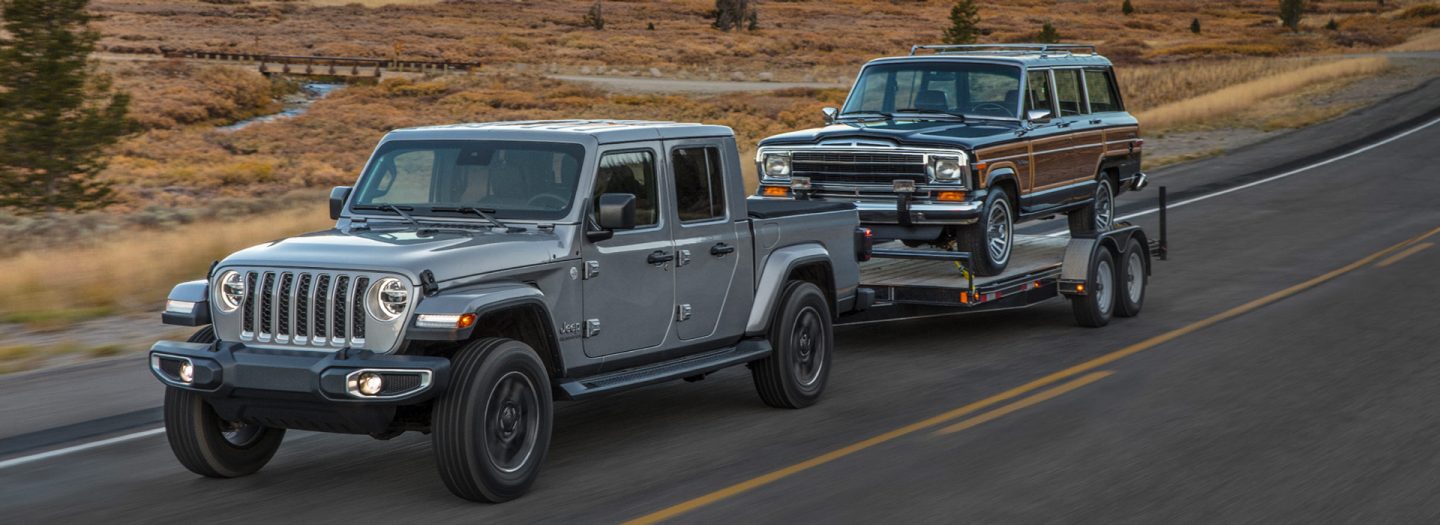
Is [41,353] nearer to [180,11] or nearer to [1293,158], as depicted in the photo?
[1293,158]

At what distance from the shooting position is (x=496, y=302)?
Answer: 6723 mm

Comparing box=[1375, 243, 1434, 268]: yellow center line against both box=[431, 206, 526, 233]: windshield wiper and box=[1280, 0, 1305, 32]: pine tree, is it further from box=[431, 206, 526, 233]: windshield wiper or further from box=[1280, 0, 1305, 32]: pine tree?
box=[1280, 0, 1305, 32]: pine tree

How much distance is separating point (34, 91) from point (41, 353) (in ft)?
65.7

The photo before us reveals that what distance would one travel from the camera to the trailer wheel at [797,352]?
9.02m

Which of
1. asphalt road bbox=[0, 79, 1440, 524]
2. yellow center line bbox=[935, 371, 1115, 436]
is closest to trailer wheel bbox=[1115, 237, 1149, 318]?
asphalt road bbox=[0, 79, 1440, 524]

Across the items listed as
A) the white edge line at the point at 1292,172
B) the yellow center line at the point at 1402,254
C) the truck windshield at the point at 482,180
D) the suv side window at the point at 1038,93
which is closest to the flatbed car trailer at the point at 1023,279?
the suv side window at the point at 1038,93

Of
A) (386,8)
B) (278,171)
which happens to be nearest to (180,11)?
(386,8)

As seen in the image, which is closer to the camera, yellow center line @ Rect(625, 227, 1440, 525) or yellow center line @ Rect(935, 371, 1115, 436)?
yellow center line @ Rect(625, 227, 1440, 525)

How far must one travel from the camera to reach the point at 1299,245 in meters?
18.1

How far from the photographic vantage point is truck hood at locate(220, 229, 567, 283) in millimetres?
6676

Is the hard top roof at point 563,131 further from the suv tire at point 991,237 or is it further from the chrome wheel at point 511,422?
the suv tire at point 991,237

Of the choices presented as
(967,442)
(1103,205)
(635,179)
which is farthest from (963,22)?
(635,179)

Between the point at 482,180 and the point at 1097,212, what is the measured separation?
877 cm

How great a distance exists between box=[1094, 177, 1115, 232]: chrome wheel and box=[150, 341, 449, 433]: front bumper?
388 inches
